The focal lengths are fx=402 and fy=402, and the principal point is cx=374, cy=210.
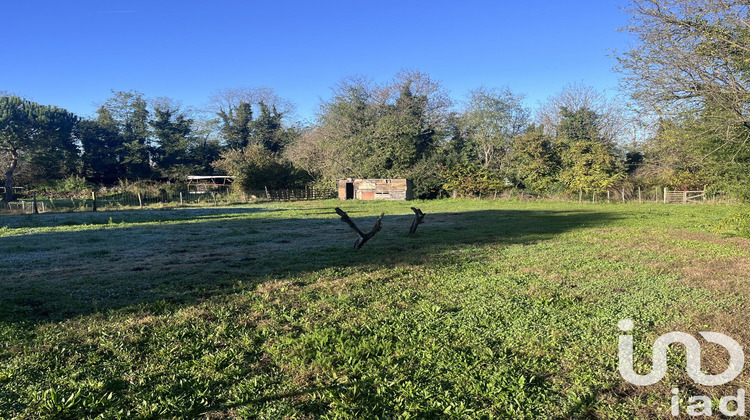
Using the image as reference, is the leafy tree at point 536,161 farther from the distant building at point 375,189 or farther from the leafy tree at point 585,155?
the distant building at point 375,189

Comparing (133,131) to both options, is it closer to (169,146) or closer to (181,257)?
(169,146)

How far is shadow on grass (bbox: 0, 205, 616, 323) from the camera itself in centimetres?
505

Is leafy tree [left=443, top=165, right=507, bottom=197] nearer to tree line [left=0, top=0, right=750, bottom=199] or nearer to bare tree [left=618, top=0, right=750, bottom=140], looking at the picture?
tree line [left=0, top=0, right=750, bottom=199]

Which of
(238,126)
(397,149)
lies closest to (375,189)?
(397,149)

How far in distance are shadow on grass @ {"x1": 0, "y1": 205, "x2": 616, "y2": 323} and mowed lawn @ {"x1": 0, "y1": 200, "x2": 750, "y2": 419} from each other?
54mm

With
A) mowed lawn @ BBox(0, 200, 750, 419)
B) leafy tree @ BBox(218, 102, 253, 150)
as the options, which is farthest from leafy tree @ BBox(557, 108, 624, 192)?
leafy tree @ BBox(218, 102, 253, 150)

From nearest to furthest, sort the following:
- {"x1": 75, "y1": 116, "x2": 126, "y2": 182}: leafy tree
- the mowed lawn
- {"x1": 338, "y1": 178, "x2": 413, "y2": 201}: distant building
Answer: the mowed lawn < {"x1": 338, "y1": 178, "x2": 413, "y2": 201}: distant building < {"x1": 75, "y1": 116, "x2": 126, "y2": 182}: leafy tree

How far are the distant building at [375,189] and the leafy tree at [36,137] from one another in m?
25.5

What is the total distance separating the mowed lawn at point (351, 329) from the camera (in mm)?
2729

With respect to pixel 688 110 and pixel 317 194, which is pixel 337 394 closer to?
pixel 688 110

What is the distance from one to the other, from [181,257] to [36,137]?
38795 millimetres

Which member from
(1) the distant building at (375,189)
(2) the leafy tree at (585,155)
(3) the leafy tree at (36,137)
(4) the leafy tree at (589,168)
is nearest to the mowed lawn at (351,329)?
(4) the leafy tree at (589,168)

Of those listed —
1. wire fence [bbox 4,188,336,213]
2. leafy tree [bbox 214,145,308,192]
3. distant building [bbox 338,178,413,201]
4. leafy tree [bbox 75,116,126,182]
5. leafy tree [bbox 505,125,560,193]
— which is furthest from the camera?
leafy tree [bbox 75,116,126,182]

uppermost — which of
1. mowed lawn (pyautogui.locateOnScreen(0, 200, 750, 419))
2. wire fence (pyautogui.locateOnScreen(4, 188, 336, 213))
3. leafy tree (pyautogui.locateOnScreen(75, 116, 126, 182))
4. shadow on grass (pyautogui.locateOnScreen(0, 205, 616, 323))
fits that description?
leafy tree (pyautogui.locateOnScreen(75, 116, 126, 182))
